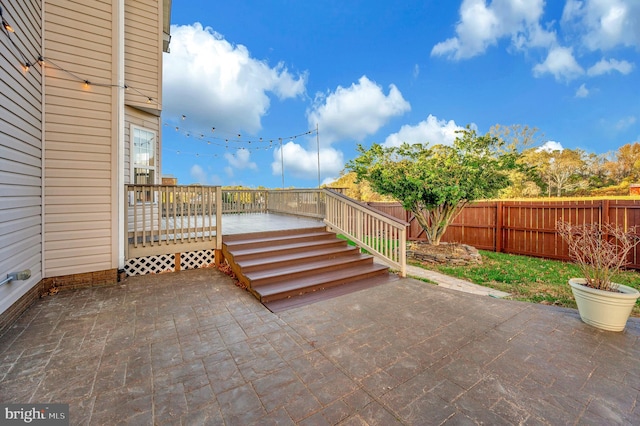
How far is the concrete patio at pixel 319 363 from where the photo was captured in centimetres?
178

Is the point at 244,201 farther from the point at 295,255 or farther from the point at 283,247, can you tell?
the point at 295,255

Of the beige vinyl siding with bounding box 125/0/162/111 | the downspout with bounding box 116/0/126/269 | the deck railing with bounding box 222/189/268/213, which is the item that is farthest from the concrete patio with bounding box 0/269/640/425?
the deck railing with bounding box 222/189/268/213

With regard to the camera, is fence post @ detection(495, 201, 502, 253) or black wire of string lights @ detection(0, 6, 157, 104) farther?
fence post @ detection(495, 201, 502, 253)

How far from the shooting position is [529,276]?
5.86m

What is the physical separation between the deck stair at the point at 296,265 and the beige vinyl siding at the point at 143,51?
4201mm

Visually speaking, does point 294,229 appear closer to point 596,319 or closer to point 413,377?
point 413,377

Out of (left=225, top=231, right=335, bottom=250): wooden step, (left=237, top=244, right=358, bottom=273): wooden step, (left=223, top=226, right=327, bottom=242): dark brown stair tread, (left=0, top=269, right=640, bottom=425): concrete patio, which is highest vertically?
(left=223, top=226, right=327, bottom=242): dark brown stair tread

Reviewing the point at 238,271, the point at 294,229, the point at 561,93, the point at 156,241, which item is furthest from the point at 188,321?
the point at 561,93

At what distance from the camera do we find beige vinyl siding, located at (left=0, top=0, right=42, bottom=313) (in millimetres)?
2881

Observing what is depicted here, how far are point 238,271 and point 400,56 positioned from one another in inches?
698

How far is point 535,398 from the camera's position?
191 centimetres

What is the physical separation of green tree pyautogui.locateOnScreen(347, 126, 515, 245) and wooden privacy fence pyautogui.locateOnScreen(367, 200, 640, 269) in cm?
189

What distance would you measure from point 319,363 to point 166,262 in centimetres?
414

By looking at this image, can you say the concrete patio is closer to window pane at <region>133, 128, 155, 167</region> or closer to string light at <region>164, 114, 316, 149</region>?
window pane at <region>133, 128, 155, 167</region>
